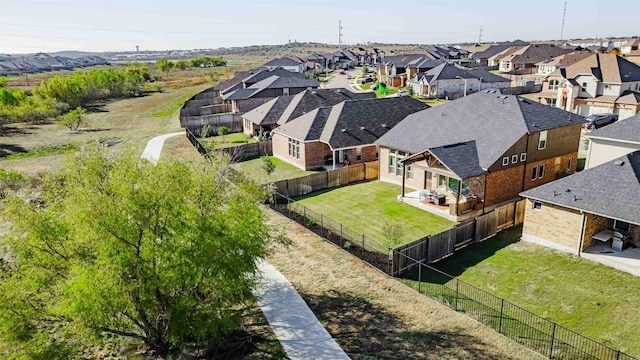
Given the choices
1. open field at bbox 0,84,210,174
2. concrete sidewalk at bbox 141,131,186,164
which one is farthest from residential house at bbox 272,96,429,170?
open field at bbox 0,84,210,174

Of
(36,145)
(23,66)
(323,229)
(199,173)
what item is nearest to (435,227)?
(323,229)

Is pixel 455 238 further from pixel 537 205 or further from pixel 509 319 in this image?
pixel 509 319

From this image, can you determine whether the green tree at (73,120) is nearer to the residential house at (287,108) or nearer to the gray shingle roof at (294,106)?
the residential house at (287,108)

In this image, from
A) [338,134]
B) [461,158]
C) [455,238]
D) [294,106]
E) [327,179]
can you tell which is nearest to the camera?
[455,238]

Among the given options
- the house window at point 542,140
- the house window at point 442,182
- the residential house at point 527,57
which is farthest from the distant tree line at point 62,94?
the residential house at point 527,57

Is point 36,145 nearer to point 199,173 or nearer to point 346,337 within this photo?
point 199,173

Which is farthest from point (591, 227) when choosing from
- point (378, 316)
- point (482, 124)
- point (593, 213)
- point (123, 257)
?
point (123, 257)
